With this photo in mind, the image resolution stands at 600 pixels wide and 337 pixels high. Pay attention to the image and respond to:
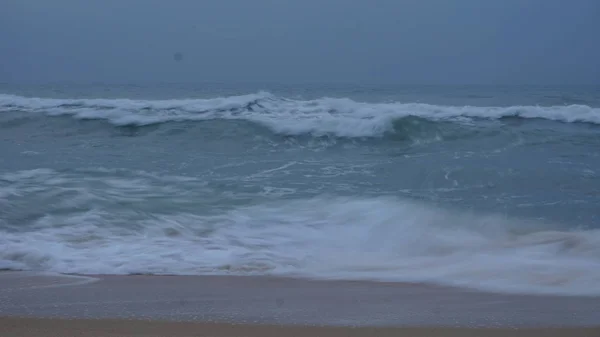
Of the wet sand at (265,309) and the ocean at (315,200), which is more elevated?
the ocean at (315,200)

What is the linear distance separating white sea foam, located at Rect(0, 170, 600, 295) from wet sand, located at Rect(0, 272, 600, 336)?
283 mm

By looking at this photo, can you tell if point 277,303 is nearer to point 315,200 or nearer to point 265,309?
point 265,309

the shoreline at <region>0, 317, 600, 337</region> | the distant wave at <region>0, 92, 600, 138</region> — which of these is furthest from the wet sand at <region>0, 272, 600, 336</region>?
the distant wave at <region>0, 92, 600, 138</region>

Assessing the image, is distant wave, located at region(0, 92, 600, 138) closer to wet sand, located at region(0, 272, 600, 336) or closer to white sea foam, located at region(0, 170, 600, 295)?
white sea foam, located at region(0, 170, 600, 295)

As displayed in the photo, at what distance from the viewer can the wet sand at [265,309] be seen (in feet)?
9.85

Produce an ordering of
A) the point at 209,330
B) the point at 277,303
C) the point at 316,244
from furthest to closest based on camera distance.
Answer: the point at 316,244, the point at 277,303, the point at 209,330

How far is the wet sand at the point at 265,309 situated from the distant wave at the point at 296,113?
851 centimetres

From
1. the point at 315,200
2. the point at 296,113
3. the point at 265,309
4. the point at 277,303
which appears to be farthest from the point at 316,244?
the point at 296,113

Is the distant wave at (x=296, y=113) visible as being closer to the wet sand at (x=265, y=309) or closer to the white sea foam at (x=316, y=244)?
the white sea foam at (x=316, y=244)

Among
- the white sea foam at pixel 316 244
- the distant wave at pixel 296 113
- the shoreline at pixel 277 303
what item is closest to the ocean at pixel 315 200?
the white sea foam at pixel 316 244

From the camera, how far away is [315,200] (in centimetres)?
680

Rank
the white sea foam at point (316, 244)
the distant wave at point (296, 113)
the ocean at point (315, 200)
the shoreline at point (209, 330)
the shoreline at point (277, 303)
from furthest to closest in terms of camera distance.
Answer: the distant wave at point (296, 113)
the ocean at point (315, 200)
the white sea foam at point (316, 244)
the shoreline at point (277, 303)
the shoreline at point (209, 330)

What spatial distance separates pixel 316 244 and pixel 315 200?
1.62 meters

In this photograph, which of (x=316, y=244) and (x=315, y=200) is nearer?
(x=316, y=244)
